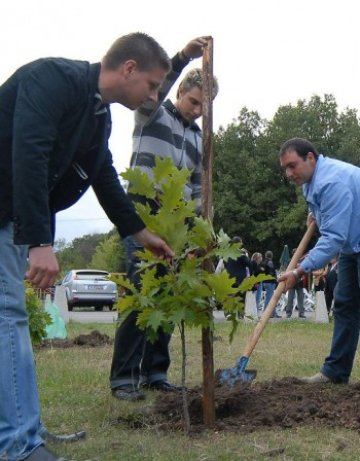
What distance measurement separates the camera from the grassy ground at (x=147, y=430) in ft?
11.8

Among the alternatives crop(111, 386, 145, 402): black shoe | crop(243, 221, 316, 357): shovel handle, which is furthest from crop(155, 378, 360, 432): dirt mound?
crop(243, 221, 316, 357): shovel handle

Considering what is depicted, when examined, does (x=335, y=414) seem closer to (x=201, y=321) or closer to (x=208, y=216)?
(x=201, y=321)

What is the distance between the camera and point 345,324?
6.02 meters

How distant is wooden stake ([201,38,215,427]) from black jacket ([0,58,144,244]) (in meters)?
0.74

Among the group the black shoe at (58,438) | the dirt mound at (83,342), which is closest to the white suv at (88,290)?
the dirt mound at (83,342)

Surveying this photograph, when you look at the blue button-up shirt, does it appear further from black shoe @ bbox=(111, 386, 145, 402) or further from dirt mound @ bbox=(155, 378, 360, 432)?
black shoe @ bbox=(111, 386, 145, 402)

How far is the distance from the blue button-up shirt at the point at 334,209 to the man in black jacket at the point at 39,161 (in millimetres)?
2317

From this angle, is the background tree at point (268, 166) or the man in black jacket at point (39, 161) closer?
the man in black jacket at point (39, 161)

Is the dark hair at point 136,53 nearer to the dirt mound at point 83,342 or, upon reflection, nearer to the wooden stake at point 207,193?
the wooden stake at point 207,193

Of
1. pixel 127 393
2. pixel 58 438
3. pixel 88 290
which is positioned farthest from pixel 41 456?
pixel 88 290

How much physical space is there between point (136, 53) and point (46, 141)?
660 mm

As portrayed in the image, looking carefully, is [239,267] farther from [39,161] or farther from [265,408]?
[39,161]

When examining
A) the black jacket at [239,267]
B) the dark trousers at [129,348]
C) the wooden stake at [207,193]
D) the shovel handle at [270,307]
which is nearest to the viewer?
the wooden stake at [207,193]

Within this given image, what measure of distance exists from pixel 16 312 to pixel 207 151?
1.56 meters
